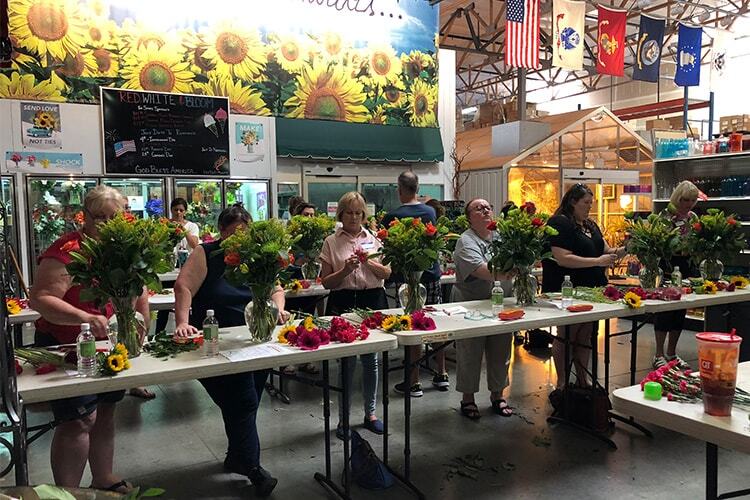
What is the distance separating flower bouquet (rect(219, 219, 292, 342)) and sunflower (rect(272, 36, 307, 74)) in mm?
6665

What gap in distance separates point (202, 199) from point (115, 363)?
6325mm

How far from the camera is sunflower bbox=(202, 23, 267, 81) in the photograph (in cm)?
839

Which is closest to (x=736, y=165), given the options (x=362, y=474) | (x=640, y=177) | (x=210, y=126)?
(x=640, y=177)

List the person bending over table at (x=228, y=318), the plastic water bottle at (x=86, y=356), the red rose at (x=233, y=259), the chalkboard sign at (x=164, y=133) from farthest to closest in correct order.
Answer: the chalkboard sign at (x=164, y=133) → the person bending over table at (x=228, y=318) → the red rose at (x=233, y=259) → the plastic water bottle at (x=86, y=356)

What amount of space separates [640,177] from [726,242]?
7.93 metres

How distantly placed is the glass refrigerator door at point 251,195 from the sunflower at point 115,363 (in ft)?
20.8

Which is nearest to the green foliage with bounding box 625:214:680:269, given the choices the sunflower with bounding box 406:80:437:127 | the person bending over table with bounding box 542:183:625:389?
the person bending over table with bounding box 542:183:625:389

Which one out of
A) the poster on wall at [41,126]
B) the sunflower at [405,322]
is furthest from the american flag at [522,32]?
the sunflower at [405,322]

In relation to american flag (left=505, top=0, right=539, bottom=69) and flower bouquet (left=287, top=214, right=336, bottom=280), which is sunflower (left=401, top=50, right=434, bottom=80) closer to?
american flag (left=505, top=0, right=539, bottom=69)

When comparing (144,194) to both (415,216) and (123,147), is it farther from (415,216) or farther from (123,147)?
(415,216)

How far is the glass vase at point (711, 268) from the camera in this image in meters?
4.57

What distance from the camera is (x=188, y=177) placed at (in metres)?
8.19

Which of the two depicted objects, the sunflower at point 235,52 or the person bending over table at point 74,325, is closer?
the person bending over table at point 74,325

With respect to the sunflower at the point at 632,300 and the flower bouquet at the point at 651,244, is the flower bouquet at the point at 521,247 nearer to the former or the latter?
the sunflower at the point at 632,300
